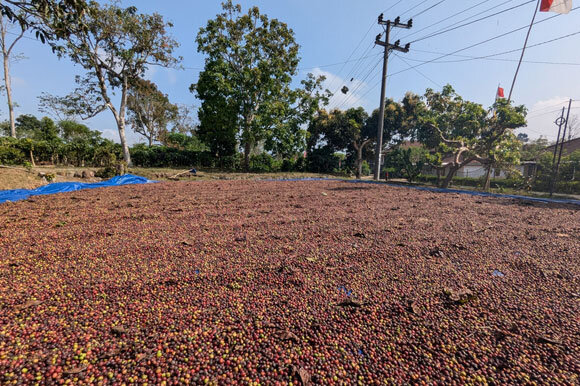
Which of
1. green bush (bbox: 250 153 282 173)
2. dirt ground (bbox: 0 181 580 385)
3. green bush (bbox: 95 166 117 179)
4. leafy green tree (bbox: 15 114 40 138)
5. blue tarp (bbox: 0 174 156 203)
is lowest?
dirt ground (bbox: 0 181 580 385)

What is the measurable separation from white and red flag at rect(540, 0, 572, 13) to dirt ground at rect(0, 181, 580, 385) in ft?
28.6

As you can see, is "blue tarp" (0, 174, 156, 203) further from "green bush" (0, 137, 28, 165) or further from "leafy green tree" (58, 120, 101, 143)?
"leafy green tree" (58, 120, 101, 143)

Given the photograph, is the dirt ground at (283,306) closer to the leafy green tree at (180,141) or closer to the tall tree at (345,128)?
the tall tree at (345,128)

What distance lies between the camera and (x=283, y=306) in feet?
5.20

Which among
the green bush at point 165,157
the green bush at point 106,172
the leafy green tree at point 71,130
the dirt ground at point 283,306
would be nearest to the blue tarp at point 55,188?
the green bush at point 106,172

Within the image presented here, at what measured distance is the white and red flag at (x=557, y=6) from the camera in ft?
23.4

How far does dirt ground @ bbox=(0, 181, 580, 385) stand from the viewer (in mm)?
1136

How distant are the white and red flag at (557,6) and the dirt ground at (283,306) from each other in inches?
344

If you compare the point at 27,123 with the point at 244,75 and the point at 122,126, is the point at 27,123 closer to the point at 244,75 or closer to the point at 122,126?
the point at 122,126

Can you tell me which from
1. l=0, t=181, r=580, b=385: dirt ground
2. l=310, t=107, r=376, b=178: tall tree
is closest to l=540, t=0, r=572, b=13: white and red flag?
l=0, t=181, r=580, b=385: dirt ground

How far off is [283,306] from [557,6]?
1189 centimetres

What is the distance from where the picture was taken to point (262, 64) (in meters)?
14.1

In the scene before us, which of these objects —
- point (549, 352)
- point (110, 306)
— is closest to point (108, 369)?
point (110, 306)

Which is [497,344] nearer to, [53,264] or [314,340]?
[314,340]
